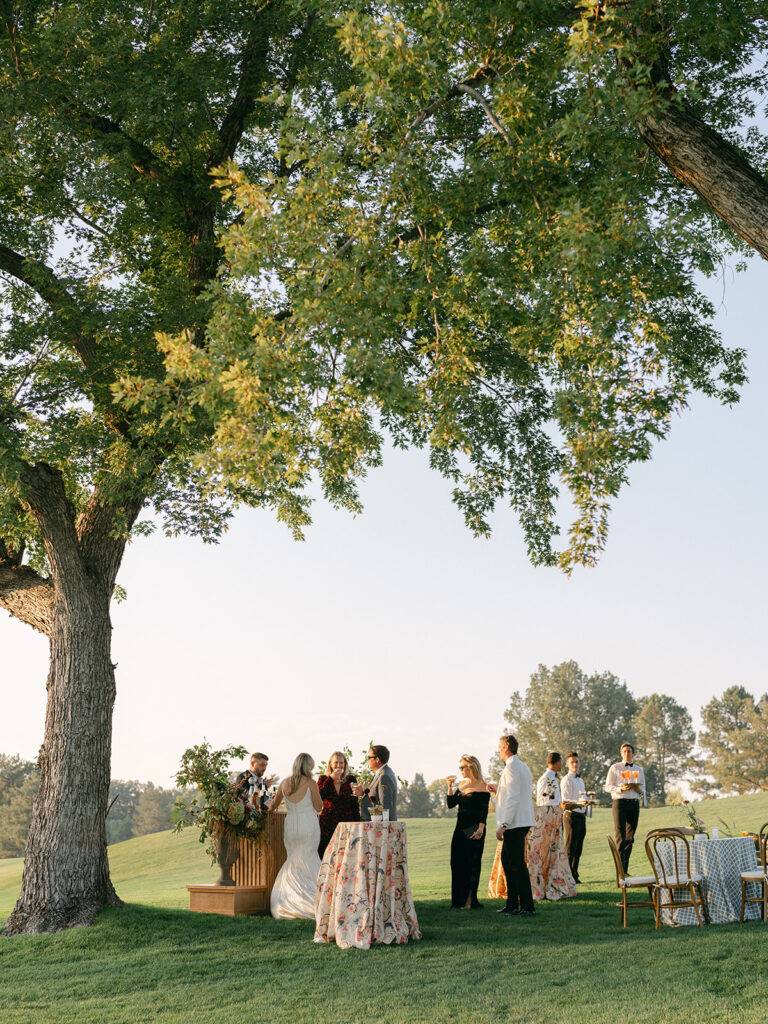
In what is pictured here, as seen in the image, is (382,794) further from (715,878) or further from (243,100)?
(243,100)

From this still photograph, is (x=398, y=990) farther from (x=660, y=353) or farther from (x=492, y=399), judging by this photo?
(x=492, y=399)

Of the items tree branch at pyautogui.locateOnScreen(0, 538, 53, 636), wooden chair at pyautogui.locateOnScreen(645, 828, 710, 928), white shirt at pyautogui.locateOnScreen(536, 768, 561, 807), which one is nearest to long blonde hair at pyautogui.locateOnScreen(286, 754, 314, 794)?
white shirt at pyautogui.locateOnScreen(536, 768, 561, 807)

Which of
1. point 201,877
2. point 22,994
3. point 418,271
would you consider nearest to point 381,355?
point 418,271

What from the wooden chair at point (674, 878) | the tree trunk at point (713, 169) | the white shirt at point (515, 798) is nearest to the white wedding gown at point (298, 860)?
the white shirt at point (515, 798)

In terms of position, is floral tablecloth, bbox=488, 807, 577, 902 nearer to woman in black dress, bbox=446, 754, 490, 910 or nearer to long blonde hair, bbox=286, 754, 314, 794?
woman in black dress, bbox=446, 754, 490, 910

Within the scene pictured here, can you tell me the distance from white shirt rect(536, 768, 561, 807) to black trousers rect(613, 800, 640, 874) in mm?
1025

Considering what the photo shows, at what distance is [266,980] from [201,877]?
60.9 feet

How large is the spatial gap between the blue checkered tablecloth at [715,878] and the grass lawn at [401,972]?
0.96 ft

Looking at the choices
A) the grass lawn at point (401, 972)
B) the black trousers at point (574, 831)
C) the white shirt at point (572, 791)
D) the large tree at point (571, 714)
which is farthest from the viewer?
the large tree at point (571, 714)

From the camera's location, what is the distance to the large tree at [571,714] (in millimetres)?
70000

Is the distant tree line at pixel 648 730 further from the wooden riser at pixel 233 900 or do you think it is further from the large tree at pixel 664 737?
the wooden riser at pixel 233 900

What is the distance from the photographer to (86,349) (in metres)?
13.5

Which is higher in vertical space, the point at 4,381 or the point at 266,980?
the point at 4,381

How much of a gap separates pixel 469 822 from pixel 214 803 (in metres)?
3.31
